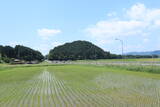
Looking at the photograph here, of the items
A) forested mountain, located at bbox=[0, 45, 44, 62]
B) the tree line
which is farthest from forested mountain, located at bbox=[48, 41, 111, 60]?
forested mountain, located at bbox=[0, 45, 44, 62]

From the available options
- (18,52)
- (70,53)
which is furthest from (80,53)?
(18,52)

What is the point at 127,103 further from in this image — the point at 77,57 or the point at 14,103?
the point at 77,57

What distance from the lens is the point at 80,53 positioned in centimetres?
12975

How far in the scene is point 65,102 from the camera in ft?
25.0

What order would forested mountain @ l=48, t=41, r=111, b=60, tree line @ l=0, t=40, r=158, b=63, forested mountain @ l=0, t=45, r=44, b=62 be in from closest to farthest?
forested mountain @ l=0, t=45, r=44, b=62
tree line @ l=0, t=40, r=158, b=63
forested mountain @ l=48, t=41, r=111, b=60

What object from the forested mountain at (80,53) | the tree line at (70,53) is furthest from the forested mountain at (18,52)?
the forested mountain at (80,53)

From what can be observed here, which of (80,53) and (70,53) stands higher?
(70,53)

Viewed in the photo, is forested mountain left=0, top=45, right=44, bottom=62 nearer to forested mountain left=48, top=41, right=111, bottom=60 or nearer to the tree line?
the tree line

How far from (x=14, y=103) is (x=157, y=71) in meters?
17.9

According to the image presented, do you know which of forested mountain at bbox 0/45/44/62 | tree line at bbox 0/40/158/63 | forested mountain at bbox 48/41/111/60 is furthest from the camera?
forested mountain at bbox 48/41/111/60

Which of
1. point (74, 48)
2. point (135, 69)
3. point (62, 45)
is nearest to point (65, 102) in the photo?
point (135, 69)

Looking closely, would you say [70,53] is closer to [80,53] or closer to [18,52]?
[80,53]

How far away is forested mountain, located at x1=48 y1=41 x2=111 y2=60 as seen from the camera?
126544 mm

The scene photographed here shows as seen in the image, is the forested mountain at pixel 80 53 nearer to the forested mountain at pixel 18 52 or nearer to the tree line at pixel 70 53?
the tree line at pixel 70 53
